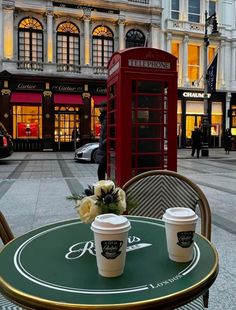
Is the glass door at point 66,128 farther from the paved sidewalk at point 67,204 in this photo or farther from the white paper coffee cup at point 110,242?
the white paper coffee cup at point 110,242

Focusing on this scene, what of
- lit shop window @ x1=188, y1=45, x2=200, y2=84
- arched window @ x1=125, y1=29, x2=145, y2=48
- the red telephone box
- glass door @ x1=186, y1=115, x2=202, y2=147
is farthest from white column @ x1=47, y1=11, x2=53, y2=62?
the red telephone box

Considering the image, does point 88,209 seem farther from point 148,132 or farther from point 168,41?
point 168,41

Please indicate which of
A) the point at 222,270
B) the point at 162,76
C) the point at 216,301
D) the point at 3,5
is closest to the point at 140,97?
the point at 162,76

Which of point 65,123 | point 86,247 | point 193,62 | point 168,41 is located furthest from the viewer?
point 193,62

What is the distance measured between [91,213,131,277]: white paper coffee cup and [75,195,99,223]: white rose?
146 millimetres

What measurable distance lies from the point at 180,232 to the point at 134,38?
28.1 metres

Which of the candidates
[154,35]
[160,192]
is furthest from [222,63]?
[160,192]

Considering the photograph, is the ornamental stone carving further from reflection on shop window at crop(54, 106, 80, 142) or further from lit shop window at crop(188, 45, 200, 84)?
lit shop window at crop(188, 45, 200, 84)

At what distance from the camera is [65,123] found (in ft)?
84.5

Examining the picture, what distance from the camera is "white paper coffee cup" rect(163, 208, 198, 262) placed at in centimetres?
167

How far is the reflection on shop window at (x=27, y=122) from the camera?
24859mm

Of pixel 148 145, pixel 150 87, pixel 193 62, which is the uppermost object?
pixel 193 62

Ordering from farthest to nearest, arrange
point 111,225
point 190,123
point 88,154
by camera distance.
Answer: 1. point 190,123
2. point 88,154
3. point 111,225

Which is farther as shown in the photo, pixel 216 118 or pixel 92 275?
pixel 216 118
